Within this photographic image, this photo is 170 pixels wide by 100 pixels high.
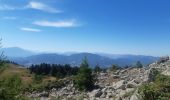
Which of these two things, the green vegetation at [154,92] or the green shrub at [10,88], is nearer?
the green shrub at [10,88]

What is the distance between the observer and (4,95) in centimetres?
1928

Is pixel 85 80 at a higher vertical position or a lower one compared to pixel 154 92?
lower

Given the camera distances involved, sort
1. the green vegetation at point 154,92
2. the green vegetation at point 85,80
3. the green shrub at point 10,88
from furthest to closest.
A: the green vegetation at point 85,80 → the green vegetation at point 154,92 → the green shrub at point 10,88

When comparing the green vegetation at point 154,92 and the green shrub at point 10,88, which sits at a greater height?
the green shrub at point 10,88

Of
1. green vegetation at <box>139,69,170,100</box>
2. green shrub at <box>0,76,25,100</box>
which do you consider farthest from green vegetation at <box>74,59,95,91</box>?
green shrub at <box>0,76,25,100</box>

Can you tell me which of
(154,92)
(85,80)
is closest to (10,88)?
(154,92)

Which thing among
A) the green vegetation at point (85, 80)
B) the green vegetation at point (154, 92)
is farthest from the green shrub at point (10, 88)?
the green vegetation at point (85, 80)

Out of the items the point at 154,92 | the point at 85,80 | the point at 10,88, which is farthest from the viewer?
the point at 85,80

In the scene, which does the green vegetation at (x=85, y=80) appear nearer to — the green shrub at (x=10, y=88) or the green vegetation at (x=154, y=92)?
the green vegetation at (x=154, y=92)

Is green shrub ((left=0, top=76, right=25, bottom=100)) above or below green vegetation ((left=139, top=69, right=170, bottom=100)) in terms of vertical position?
above

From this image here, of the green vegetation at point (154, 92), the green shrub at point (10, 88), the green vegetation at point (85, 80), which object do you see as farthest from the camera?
the green vegetation at point (85, 80)

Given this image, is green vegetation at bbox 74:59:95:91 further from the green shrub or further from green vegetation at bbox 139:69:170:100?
the green shrub

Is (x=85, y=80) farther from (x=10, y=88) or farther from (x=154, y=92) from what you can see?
(x=10, y=88)

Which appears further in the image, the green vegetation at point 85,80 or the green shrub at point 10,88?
the green vegetation at point 85,80
